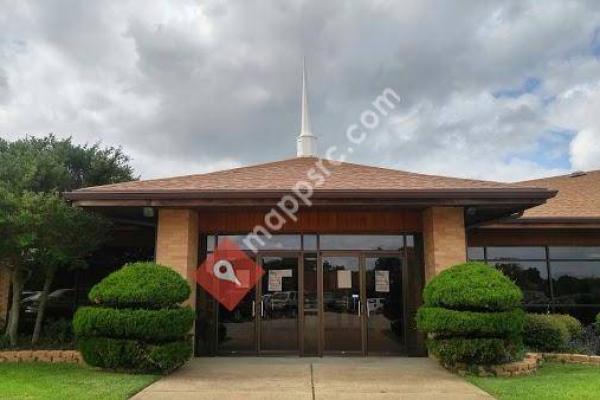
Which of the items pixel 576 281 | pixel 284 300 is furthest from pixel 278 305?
pixel 576 281

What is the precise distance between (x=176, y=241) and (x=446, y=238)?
5.75m

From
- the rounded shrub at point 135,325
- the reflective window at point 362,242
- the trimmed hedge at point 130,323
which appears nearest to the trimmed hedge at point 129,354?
the rounded shrub at point 135,325

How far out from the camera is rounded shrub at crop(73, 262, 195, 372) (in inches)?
367

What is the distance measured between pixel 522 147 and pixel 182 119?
11176mm

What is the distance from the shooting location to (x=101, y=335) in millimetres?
9555

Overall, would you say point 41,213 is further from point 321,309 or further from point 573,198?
point 573,198

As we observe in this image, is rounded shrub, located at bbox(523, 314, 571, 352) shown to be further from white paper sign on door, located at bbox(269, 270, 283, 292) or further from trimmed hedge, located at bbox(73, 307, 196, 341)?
trimmed hedge, located at bbox(73, 307, 196, 341)

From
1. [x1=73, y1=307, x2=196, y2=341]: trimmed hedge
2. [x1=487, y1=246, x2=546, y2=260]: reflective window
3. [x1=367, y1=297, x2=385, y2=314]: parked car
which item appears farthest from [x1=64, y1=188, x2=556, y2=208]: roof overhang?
[x1=487, y1=246, x2=546, y2=260]: reflective window

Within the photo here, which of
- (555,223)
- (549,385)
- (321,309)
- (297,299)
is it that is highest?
(555,223)

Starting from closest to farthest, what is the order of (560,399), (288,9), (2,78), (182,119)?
(560,399), (288,9), (2,78), (182,119)

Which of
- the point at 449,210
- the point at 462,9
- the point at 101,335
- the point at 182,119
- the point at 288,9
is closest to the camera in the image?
the point at 101,335

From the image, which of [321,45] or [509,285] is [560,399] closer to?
[509,285]

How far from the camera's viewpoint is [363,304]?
480 inches

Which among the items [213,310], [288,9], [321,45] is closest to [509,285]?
[213,310]
